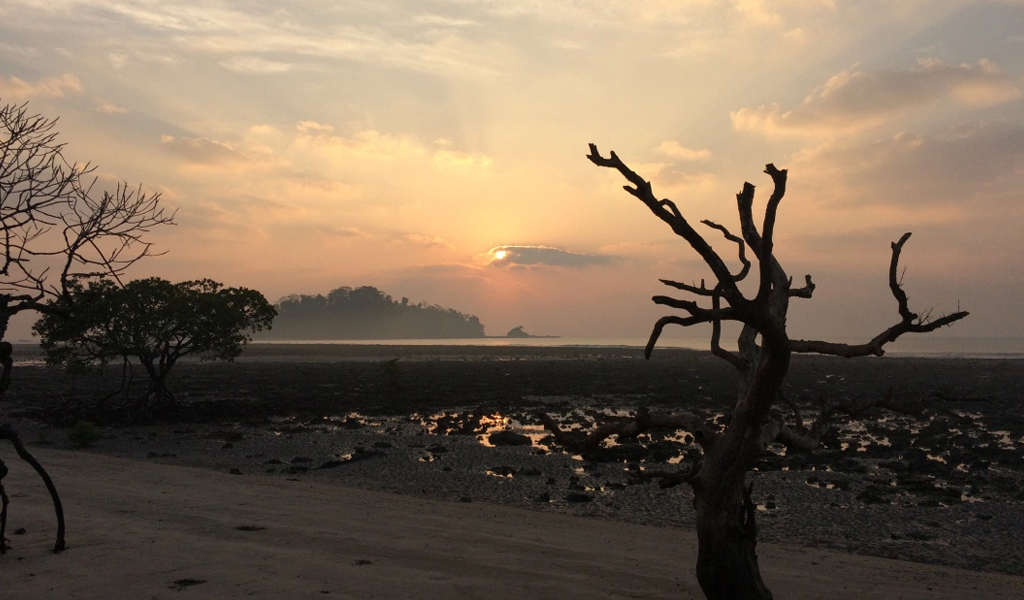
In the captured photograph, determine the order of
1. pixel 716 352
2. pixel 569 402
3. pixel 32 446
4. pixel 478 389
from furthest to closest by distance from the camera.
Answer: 1. pixel 478 389
2. pixel 569 402
3. pixel 32 446
4. pixel 716 352

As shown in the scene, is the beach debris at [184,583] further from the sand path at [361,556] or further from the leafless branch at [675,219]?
the leafless branch at [675,219]

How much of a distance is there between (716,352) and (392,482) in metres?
12.7

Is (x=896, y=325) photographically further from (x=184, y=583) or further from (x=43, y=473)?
(x=43, y=473)

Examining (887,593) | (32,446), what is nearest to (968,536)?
(887,593)

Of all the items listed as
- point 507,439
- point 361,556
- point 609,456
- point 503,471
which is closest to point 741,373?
point 361,556

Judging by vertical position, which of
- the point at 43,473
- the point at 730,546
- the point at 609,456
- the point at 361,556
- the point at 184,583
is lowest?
the point at 609,456

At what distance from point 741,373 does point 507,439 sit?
1813 centimetres

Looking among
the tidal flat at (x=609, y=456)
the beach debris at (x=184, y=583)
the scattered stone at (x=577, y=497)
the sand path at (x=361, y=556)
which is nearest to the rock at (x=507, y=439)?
the tidal flat at (x=609, y=456)

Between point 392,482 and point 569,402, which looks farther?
point 569,402

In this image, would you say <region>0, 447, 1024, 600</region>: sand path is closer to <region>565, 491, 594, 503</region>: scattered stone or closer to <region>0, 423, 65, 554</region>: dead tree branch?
<region>0, 423, 65, 554</region>: dead tree branch

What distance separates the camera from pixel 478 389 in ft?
156

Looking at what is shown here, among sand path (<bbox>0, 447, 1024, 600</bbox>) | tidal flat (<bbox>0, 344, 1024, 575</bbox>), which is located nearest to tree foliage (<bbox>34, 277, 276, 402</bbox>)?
tidal flat (<bbox>0, 344, 1024, 575</bbox>)

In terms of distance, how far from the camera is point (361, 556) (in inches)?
368

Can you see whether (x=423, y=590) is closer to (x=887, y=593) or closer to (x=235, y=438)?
(x=887, y=593)
